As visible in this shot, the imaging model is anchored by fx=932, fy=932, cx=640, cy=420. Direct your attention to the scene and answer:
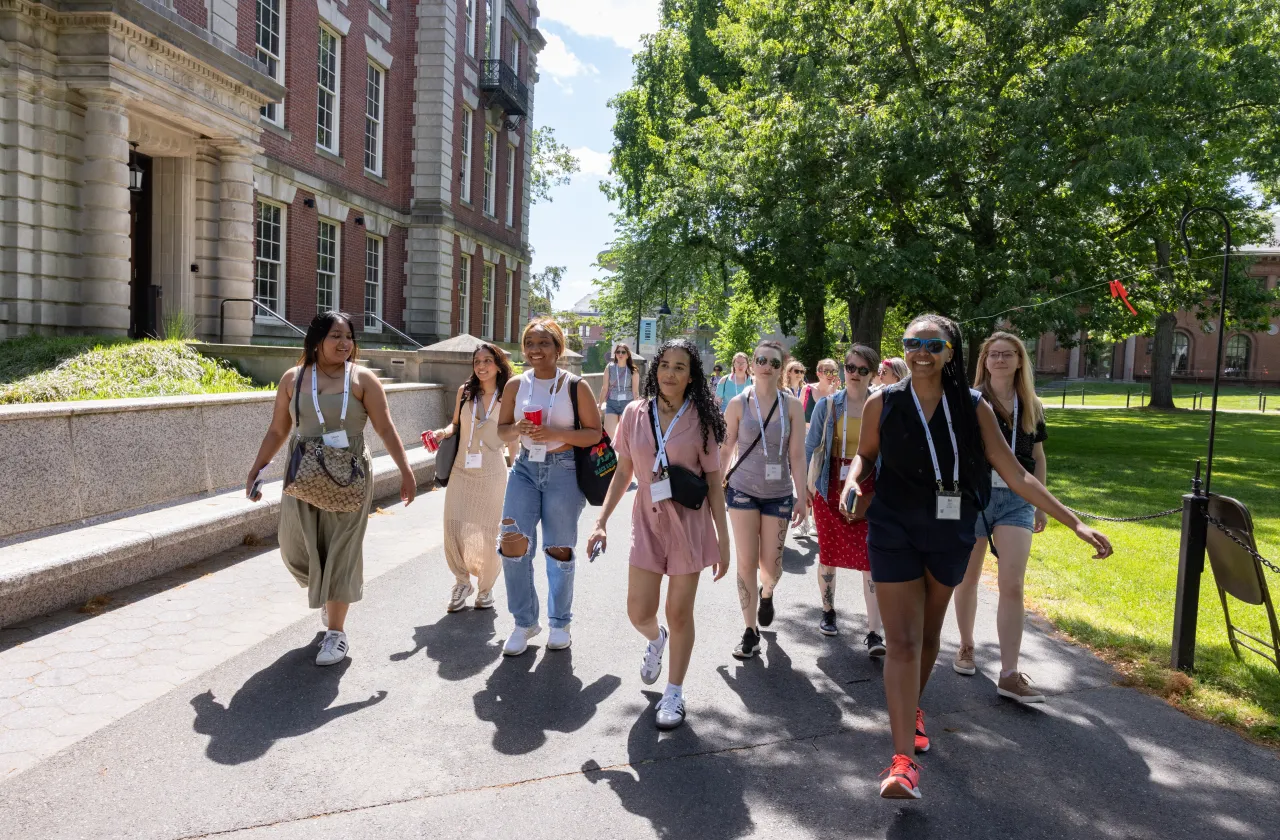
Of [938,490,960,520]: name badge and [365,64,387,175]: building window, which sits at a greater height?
[365,64,387,175]: building window

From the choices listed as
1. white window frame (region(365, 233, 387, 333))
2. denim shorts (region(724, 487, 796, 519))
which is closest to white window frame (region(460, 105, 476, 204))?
white window frame (region(365, 233, 387, 333))

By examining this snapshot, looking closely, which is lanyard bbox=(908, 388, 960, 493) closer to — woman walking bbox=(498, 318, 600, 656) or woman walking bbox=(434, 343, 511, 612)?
woman walking bbox=(498, 318, 600, 656)

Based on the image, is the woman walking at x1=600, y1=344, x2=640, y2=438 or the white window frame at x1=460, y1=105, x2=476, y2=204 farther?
the white window frame at x1=460, y1=105, x2=476, y2=204

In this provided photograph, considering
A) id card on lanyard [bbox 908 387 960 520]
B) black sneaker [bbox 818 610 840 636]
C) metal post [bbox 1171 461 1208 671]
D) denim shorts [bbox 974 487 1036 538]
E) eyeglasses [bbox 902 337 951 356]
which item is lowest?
black sneaker [bbox 818 610 840 636]

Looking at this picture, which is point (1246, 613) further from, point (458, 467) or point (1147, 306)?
point (1147, 306)

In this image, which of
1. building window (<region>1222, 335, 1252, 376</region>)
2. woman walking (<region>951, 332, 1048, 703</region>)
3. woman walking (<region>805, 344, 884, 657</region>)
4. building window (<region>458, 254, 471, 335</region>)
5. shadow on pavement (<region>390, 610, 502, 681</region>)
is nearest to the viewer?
woman walking (<region>951, 332, 1048, 703</region>)

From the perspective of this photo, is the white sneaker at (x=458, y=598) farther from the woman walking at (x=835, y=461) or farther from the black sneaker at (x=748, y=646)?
the woman walking at (x=835, y=461)

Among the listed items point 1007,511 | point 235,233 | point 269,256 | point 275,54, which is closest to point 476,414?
point 1007,511

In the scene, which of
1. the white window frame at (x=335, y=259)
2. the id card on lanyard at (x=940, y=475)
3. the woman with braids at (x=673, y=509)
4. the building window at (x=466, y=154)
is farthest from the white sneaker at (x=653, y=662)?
the building window at (x=466, y=154)

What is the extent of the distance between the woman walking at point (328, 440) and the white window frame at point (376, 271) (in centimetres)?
1995

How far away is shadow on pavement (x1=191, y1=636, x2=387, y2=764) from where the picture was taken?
13.2 feet

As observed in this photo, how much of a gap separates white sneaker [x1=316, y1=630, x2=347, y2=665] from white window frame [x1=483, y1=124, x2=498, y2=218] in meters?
28.0

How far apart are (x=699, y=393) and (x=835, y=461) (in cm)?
183

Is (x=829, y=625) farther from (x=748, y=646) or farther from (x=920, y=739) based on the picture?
(x=920, y=739)
